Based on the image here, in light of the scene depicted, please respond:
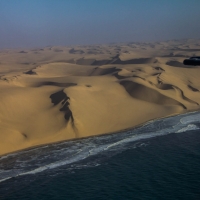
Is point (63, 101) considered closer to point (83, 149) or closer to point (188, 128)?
point (83, 149)

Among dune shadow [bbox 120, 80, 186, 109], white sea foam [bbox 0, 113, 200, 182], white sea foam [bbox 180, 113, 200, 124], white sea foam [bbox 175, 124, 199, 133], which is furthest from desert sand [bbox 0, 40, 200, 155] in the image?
white sea foam [bbox 175, 124, 199, 133]

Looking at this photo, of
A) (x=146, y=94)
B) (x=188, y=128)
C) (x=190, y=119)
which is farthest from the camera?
(x=146, y=94)

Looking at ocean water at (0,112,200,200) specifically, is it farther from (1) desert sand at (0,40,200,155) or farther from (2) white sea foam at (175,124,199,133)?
(1) desert sand at (0,40,200,155)

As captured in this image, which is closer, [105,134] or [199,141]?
[199,141]

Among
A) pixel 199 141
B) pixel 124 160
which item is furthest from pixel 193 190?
pixel 199 141

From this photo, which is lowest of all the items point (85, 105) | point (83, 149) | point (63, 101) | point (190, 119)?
point (190, 119)

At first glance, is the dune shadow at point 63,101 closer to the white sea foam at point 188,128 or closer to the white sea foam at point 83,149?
the white sea foam at point 83,149

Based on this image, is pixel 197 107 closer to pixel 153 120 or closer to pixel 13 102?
pixel 153 120

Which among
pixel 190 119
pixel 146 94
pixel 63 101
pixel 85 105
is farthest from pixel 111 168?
pixel 146 94

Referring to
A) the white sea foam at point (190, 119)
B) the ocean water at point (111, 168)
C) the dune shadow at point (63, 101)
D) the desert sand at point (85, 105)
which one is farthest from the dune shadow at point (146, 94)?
the ocean water at point (111, 168)
